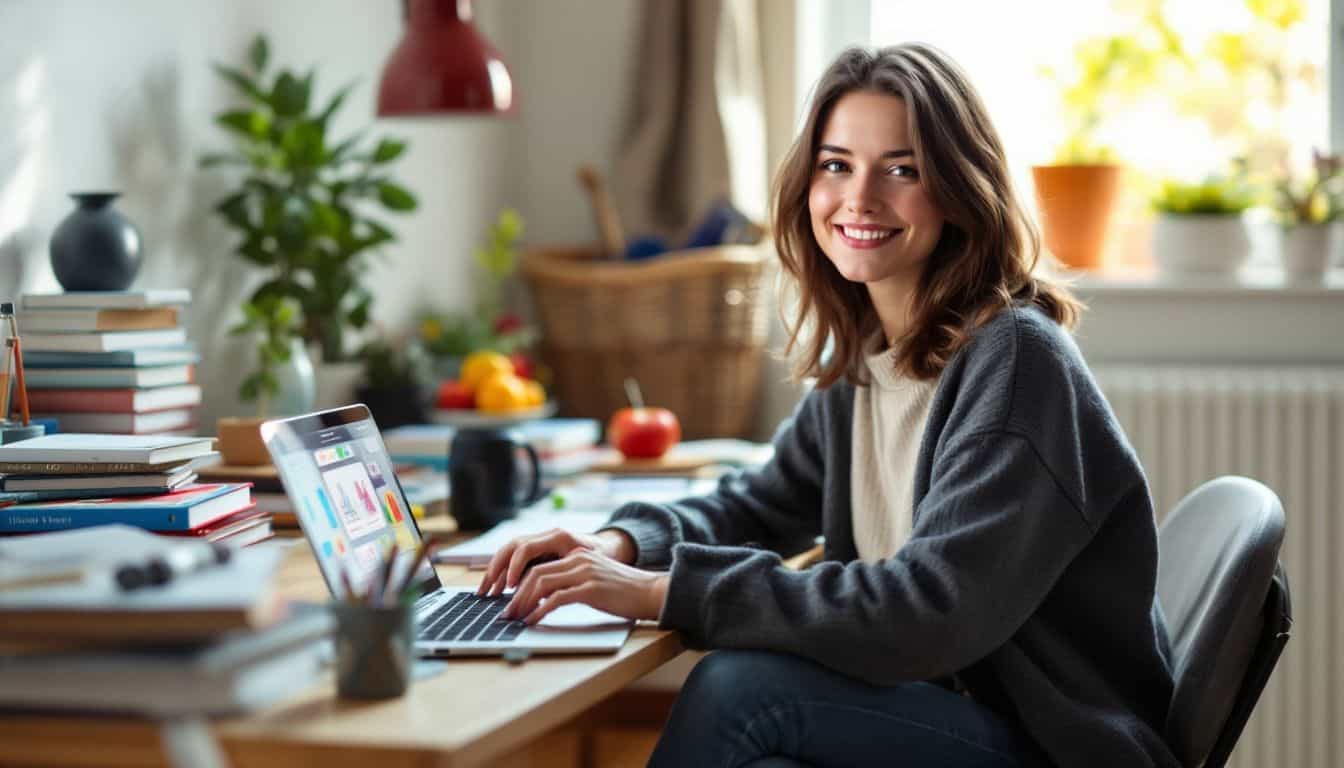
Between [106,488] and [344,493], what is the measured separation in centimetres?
27

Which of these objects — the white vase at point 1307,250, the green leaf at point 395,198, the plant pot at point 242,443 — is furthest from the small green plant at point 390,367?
the white vase at point 1307,250

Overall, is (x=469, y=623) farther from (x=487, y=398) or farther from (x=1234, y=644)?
(x=487, y=398)

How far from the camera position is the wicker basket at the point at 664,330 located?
8.61 ft

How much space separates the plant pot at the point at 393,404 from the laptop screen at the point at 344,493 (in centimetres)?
82

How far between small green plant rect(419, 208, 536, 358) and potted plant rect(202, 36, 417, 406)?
383 millimetres

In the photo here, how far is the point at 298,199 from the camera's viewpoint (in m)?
2.05

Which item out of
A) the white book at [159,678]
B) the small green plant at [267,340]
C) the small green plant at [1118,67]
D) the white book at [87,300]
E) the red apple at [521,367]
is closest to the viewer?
the white book at [159,678]

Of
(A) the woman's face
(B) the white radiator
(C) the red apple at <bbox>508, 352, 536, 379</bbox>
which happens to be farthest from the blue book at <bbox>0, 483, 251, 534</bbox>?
(B) the white radiator

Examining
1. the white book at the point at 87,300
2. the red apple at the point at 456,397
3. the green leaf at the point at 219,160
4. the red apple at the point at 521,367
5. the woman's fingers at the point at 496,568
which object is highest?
the green leaf at the point at 219,160

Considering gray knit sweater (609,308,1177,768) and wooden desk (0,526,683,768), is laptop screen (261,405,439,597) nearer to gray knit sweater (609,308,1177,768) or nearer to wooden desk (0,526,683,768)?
wooden desk (0,526,683,768)

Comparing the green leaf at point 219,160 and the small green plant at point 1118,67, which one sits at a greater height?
the small green plant at point 1118,67

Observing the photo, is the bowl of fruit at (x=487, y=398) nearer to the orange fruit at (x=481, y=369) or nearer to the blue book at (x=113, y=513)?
the orange fruit at (x=481, y=369)

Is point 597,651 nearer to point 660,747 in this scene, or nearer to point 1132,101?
point 660,747

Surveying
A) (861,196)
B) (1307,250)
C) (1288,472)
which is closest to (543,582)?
(861,196)
